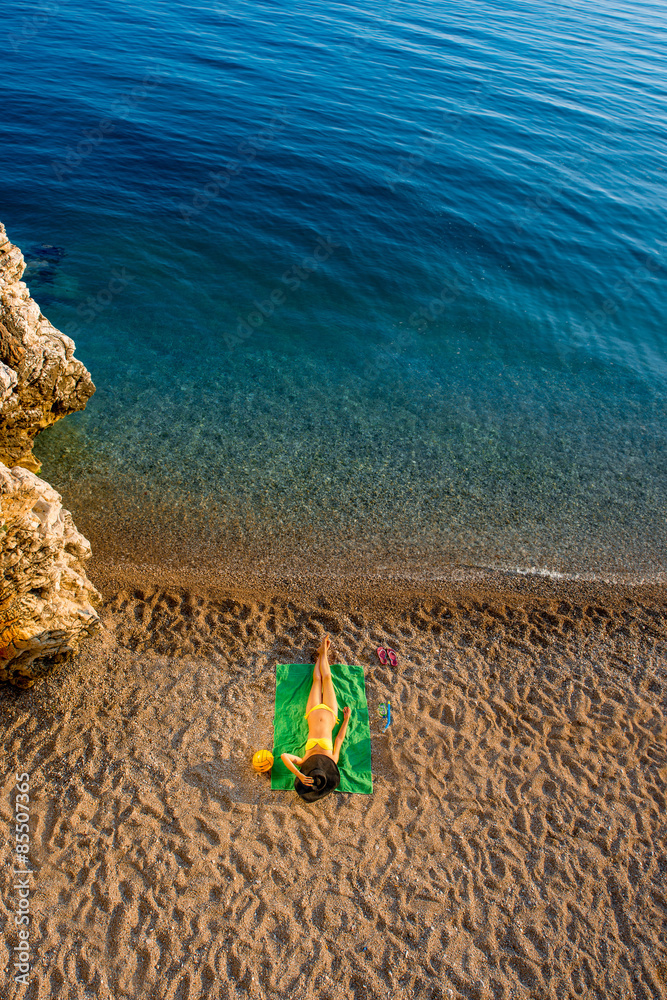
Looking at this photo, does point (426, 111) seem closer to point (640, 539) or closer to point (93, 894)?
point (640, 539)

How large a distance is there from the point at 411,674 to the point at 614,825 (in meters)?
4.10

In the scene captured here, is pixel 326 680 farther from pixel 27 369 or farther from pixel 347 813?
pixel 27 369

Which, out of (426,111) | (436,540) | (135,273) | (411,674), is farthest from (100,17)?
(411,674)

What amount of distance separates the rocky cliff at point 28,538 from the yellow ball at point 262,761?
403 centimetres

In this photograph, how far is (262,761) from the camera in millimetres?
9641

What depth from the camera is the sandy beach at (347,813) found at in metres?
7.91

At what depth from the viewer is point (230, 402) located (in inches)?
683

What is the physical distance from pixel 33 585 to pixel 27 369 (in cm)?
610

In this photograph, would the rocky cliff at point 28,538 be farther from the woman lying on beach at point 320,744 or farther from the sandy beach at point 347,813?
the woman lying on beach at point 320,744

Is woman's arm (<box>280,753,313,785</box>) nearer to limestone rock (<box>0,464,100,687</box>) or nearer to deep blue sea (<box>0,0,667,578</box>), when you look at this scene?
limestone rock (<box>0,464,100,687</box>)

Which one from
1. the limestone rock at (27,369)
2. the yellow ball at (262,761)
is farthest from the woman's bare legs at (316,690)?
the limestone rock at (27,369)

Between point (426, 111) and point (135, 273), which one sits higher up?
point (426, 111)

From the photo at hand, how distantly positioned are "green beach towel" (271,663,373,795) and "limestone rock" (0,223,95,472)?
25.6 ft

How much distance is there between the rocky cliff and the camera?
965 centimetres
